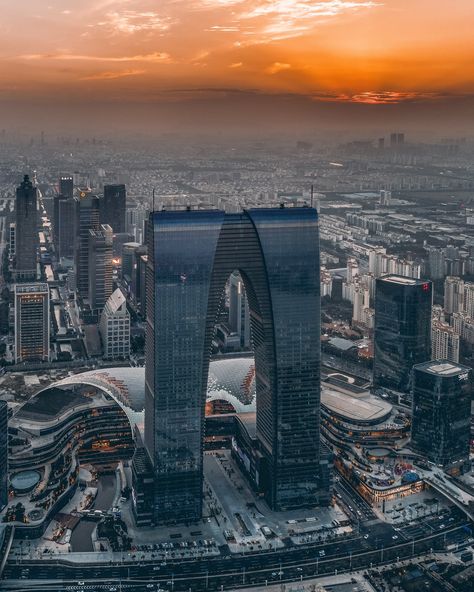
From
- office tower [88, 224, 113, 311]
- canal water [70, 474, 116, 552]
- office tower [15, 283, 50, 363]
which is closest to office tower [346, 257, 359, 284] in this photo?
office tower [88, 224, 113, 311]

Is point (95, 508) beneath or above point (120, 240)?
Answer: beneath

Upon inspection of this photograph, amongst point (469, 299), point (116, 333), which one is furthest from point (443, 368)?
point (116, 333)

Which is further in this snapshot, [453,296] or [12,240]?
[12,240]

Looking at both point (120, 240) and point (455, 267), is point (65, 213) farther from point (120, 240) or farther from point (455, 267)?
point (455, 267)

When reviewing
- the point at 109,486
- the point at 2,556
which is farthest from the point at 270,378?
the point at 2,556

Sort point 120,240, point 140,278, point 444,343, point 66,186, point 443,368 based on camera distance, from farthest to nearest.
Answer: point 66,186, point 120,240, point 140,278, point 444,343, point 443,368

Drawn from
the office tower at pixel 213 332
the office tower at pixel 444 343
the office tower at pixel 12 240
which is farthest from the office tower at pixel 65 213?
the office tower at pixel 213 332

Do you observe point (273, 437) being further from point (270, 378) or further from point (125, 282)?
point (125, 282)
